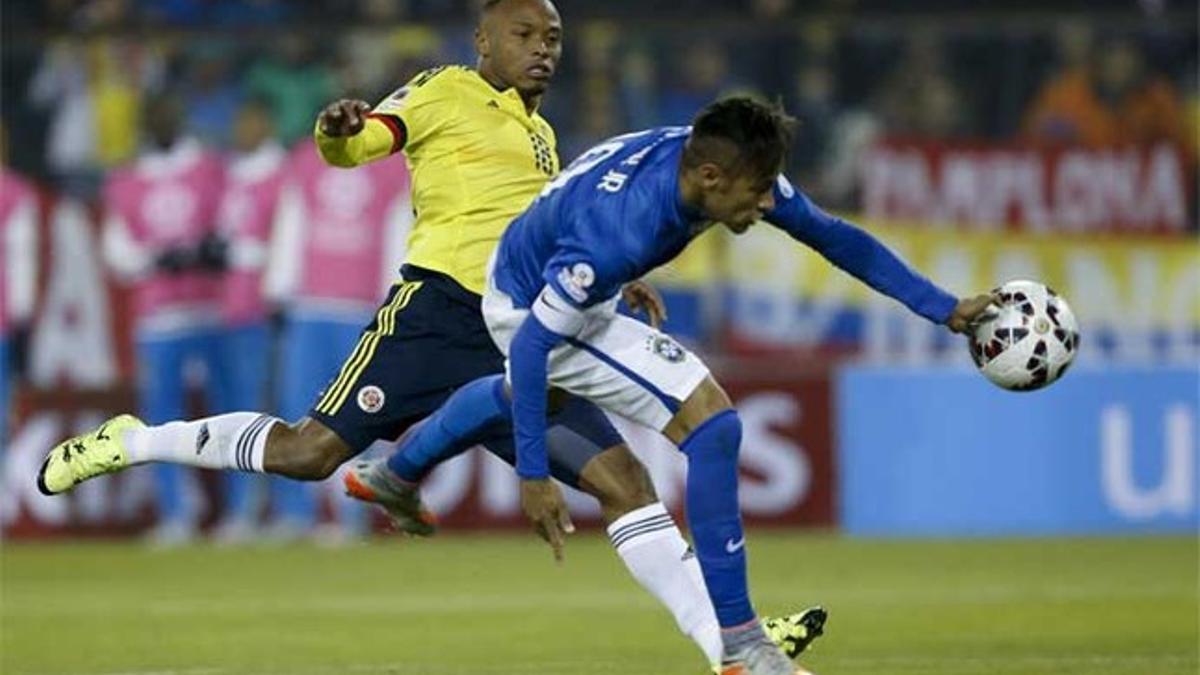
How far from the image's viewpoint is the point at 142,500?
17.4 m

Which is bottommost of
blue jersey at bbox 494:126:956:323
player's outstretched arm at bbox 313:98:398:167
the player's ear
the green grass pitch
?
the green grass pitch

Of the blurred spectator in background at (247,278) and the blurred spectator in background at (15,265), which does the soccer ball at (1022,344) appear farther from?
the blurred spectator in background at (15,265)

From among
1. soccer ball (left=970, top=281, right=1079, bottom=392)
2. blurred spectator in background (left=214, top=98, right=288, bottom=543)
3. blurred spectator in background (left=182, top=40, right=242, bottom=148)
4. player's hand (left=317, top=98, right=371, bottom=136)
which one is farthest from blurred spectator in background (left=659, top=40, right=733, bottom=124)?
soccer ball (left=970, top=281, right=1079, bottom=392)

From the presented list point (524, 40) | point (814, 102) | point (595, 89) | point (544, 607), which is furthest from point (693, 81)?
point (524, 40)

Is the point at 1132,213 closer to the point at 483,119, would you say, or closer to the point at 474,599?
the point at 474,599

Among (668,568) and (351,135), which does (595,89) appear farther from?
(668,568)

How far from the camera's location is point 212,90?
717 inches

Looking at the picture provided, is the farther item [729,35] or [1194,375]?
[729,35]

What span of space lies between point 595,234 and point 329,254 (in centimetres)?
821

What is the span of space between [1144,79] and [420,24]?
4.54 metres

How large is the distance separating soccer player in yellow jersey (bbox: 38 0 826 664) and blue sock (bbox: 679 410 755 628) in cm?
109

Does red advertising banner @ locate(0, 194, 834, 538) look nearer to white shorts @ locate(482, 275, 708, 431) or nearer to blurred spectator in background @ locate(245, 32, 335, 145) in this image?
blurred spectator in background @ locate(245, 32, 335, 145)

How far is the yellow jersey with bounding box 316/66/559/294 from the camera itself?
10.2m

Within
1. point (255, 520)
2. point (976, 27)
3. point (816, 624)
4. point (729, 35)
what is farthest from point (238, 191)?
point (816, 624)
